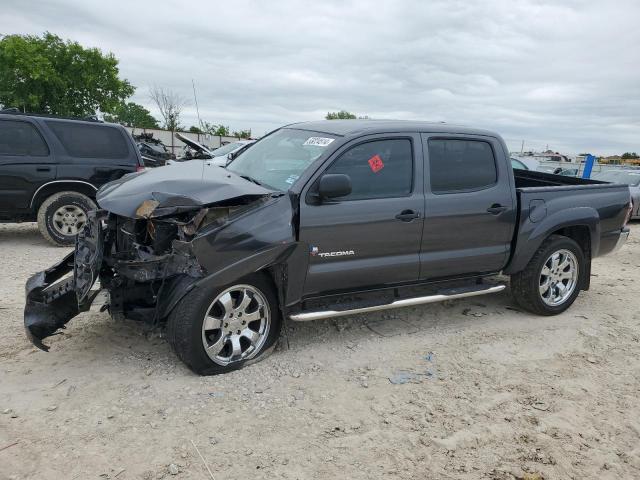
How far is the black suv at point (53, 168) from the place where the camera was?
724 cm

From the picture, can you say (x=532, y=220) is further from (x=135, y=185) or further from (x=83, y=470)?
(x=83, y=470)

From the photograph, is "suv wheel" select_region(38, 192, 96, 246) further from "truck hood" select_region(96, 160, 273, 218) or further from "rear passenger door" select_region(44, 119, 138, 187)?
"truck hood" select_region(96, 160, 273, 218)

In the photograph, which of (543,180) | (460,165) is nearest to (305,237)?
(460,165)

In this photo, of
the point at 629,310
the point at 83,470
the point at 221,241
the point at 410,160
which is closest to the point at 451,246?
the point at 410,160

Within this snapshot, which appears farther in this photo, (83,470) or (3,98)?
(3,98)

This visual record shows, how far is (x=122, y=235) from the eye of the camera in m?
3.93

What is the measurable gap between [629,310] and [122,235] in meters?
5.37

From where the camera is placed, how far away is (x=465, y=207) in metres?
4.60

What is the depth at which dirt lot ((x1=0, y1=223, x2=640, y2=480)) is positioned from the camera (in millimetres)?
2885

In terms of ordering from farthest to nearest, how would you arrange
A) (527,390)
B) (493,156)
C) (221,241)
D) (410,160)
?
1. (493,156)
2. (410,160)
3. (527,390)
4. (221,241)

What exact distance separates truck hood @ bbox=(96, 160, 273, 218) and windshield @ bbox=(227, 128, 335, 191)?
0.22 m

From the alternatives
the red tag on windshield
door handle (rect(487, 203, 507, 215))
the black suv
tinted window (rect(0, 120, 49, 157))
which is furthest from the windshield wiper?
tinted window (rect(0, 120, 49, 157))

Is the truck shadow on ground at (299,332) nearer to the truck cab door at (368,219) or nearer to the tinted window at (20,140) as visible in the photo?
the truck cab door at (368,219)

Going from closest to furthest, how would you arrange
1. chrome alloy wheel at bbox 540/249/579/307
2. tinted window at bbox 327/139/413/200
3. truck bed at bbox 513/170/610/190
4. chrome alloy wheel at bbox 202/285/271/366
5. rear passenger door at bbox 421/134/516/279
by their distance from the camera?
chrome alloy wheel at bbox 202/285/271/366
tinted window at bbox 327/139/413/200
rear passenger door at bbox 421/134/516/279
chrome alloy wheel at bbox 540/249/579/307
truck bed at bbox 513/170/610/190
